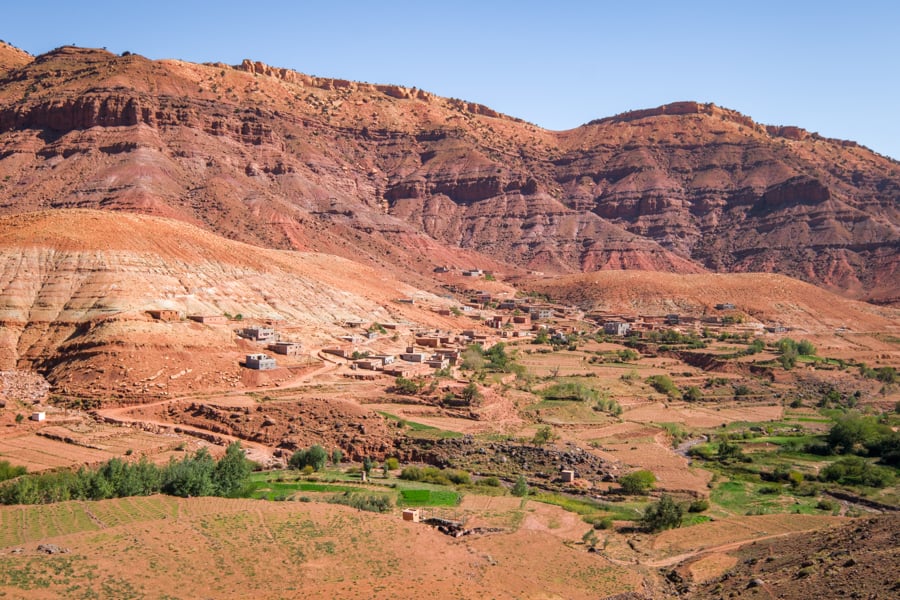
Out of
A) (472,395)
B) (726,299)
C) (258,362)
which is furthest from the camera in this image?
(726,299)

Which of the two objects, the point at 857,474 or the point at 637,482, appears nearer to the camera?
the point at 637,482

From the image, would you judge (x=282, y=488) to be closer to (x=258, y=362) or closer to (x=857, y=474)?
(x=258, y=362)

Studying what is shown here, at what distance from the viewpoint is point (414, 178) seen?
166750 millimetres

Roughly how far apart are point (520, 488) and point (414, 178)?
129812mm

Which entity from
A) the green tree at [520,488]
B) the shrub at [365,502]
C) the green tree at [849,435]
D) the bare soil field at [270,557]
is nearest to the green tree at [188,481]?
the bare soil field at [270,557]

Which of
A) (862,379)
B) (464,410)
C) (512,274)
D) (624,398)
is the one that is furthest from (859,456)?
(512,274)

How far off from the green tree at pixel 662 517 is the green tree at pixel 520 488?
244 inches

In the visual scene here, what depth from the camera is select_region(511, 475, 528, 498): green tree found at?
40812 mm

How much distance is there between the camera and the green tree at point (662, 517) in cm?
3591

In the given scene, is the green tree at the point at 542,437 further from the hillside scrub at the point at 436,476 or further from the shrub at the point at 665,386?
the shrub at the point at 665,386

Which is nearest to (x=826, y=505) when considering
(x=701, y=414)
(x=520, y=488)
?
(x=520, y=488)

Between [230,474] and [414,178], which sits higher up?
[414,178]

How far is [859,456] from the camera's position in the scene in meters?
52.2

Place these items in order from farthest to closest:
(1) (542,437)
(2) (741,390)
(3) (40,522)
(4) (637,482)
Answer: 1. (2) (741,390)
2. (1) (542,437)
3. (4) (637,482)
4. (3) (40,522)
